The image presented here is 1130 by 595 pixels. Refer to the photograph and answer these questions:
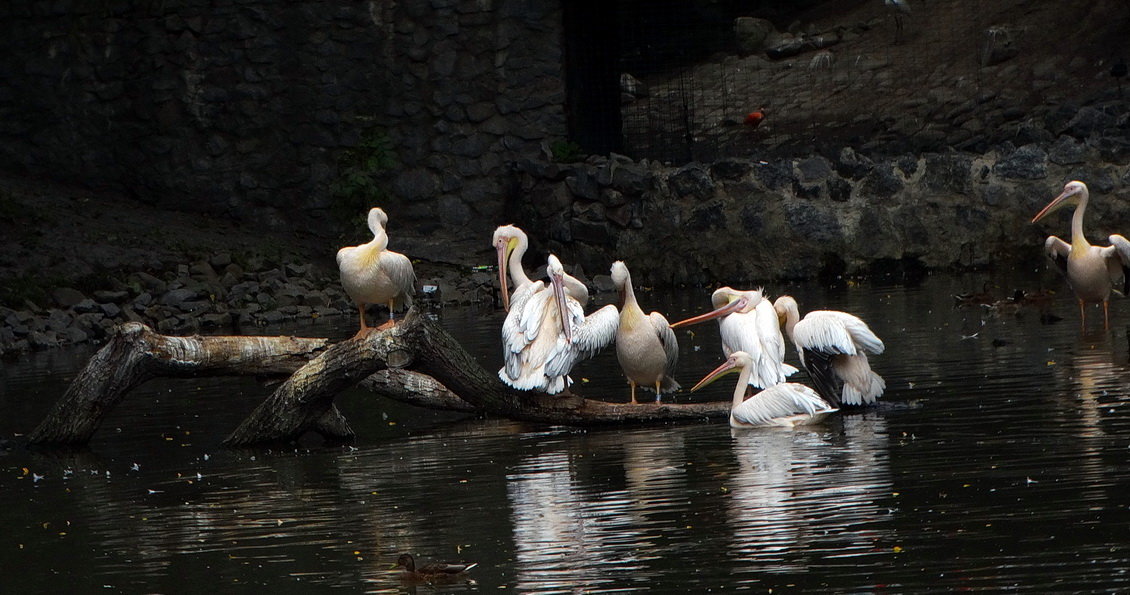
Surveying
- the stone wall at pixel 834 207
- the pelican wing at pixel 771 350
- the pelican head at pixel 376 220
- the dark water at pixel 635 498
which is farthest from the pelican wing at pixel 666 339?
the stone wall at pixel 834 207

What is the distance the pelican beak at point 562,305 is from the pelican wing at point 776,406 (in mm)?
1115

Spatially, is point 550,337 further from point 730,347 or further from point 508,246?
point 508,246

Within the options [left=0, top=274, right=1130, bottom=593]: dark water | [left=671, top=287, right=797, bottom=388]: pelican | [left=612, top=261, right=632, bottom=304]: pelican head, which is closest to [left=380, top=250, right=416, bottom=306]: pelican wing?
[left=0, top=274, right=1130, bottom=593]: dark water

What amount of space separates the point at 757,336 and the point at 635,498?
106 inches

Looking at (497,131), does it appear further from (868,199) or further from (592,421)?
(592,421)

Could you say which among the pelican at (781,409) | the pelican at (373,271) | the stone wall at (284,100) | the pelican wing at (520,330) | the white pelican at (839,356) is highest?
the stone wall at (284,100)

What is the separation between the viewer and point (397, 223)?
2020 centimetres

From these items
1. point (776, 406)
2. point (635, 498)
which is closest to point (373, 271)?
point (776, 406)

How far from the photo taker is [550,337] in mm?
9250

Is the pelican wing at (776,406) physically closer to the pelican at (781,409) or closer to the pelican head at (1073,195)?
the pelican at (781,409)

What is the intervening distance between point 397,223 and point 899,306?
7758 millimetres

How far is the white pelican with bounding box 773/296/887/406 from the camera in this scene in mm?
9008

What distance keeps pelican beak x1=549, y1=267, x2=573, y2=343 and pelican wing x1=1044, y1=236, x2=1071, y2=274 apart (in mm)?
4975

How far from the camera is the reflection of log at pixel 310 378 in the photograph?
8.99 meters
